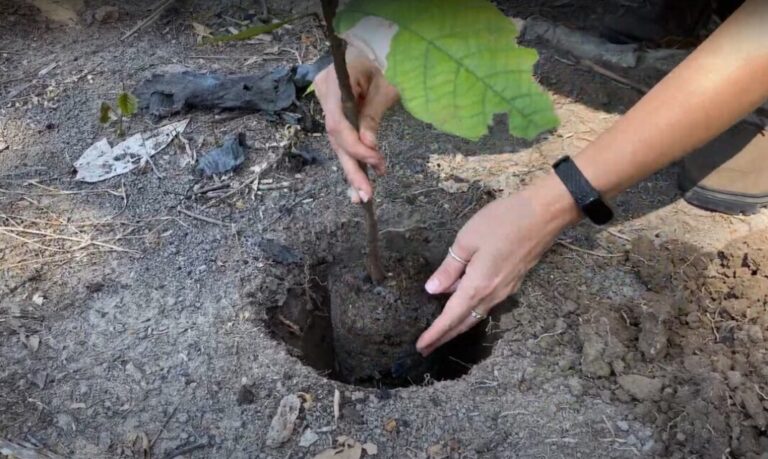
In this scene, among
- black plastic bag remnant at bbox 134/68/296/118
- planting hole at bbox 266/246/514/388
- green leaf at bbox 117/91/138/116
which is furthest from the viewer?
black plastic bag remnant at bbox 134/68/296/118

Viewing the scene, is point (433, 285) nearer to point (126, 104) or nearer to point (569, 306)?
point (569, 306)

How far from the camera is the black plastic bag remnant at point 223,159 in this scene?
2.24 meters

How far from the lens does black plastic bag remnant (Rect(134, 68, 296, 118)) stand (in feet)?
8.00

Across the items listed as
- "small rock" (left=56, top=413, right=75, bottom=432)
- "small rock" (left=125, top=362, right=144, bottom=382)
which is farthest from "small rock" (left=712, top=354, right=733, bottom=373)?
"small rock" (left=56, top=413, right=75, bottom=432)

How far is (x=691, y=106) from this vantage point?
4.97ft

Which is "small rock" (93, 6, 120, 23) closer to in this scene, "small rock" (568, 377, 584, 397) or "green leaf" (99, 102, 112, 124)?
"green leaf" (99, 102, 112, 124)

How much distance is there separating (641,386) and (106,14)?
2.36 m

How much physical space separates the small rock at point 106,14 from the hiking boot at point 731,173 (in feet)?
6.99

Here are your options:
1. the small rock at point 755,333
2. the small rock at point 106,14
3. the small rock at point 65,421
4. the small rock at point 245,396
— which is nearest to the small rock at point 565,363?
the small rock at point 755,333

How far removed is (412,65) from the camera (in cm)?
94

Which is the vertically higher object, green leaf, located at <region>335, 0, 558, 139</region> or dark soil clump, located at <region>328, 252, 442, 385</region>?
green leaf, located at <region>335, 0, 558, 139</region>

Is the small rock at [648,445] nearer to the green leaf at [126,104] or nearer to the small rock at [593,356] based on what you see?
the small rock at [593,356]

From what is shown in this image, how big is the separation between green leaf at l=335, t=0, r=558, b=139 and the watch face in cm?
72

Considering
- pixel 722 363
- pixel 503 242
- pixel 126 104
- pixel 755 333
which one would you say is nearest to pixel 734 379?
pixel 722 363
